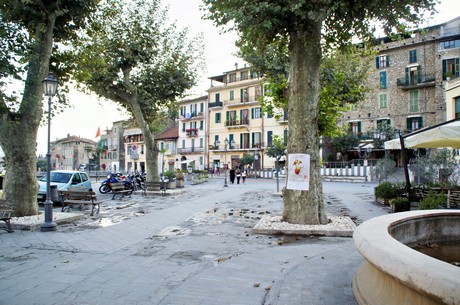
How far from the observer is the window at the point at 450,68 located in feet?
112

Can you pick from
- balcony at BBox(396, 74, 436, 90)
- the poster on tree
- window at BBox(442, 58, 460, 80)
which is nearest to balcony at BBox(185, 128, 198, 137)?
balcony at BBox(396, 74, 436, 90)

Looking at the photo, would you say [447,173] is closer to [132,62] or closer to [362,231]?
[362,231]

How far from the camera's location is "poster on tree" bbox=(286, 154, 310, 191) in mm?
7848

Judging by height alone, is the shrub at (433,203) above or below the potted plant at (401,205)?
above

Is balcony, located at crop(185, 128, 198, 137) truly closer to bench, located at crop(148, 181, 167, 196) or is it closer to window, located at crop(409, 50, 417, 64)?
window, located at crop(409, 50, 417, 64)

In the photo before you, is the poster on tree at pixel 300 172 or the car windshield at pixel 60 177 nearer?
the poster on tree at pixel 300 172

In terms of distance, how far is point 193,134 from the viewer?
54.9m

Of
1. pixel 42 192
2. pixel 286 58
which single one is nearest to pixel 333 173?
pixel 286 58

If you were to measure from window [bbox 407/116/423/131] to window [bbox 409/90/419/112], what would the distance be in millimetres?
1005

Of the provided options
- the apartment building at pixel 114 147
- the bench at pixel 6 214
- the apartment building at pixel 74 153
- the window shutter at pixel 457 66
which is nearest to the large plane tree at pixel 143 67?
the bench at pixel 6 214

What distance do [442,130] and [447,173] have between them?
797 cm

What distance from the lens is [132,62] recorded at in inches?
683

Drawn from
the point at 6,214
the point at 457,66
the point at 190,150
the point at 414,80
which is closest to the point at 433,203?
the point at 6,214

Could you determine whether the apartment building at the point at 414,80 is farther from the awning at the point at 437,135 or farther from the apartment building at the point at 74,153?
the apartment building at the point at 74,153
